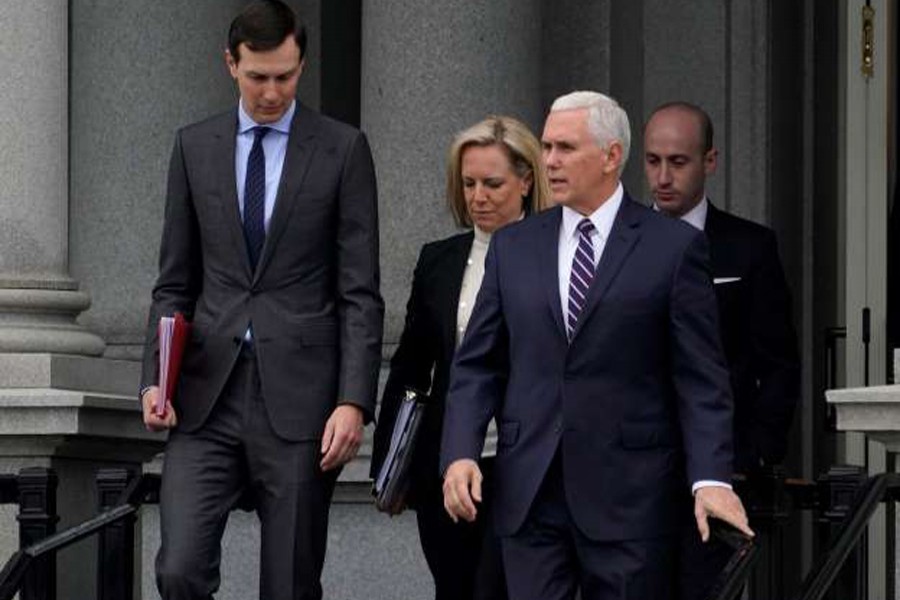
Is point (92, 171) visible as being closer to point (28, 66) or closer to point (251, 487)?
point (28, 66)

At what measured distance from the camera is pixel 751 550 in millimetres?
8039

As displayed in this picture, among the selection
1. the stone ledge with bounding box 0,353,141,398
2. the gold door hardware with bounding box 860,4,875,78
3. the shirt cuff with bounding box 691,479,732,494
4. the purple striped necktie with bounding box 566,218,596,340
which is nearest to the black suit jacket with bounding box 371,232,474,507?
the purple striped necktie with bounding box 566,218,596,340

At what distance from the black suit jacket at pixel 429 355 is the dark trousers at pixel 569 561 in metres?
1.21

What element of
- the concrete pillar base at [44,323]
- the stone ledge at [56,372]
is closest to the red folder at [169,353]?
the stone ledge at [56,372]

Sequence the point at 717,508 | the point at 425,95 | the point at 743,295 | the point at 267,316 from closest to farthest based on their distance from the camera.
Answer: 1. the point at 717,508
2. the point at 267,316
3. the point at 743,295
4. the point at 425,95

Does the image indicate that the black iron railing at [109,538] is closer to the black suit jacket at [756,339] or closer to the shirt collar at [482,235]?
the shirt collar at [482,235]

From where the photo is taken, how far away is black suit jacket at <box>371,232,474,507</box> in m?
9.62

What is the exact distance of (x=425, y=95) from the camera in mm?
13188

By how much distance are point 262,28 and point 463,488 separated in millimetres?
1686

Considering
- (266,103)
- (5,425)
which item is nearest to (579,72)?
(5,425)

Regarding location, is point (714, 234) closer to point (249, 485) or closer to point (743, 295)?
point (743, 295)

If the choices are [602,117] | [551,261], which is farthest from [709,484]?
[602,117]

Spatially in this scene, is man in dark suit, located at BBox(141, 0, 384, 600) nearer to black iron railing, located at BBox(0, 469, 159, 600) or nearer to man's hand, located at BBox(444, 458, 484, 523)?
black iron railing, located at BBox(0, 469, 159, 600)

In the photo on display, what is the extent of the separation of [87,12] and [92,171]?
2.26 feet
